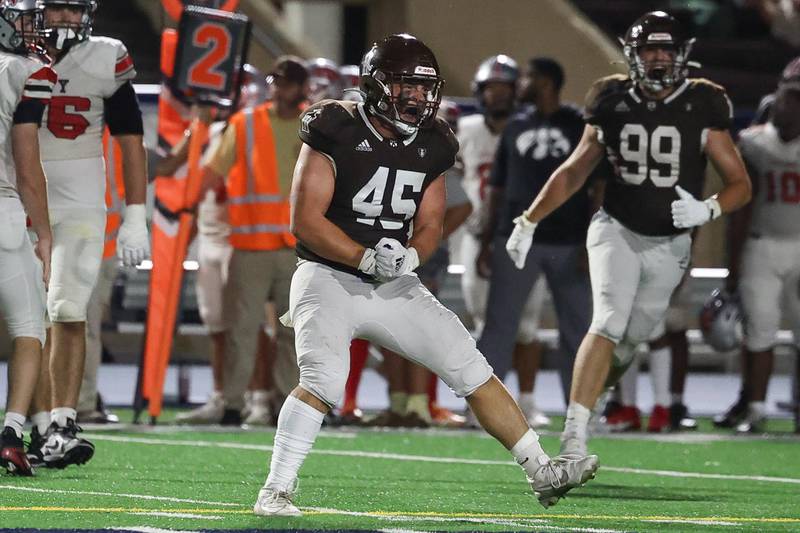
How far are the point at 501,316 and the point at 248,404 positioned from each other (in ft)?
6.55

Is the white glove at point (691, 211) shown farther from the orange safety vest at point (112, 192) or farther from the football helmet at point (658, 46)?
the orange safety vest at point (112, 192)

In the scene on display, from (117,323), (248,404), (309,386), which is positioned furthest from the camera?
(117,323)

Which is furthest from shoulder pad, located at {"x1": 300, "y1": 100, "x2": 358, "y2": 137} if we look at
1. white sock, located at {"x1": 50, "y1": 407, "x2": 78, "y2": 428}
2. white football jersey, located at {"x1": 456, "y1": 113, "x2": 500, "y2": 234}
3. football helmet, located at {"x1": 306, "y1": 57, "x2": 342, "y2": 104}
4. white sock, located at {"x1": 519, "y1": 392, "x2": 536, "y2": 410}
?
football helmet, located at {"x1": 306, "y1": 57, "x2": 342, "y2": 104}

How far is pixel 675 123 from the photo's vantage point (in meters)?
7.98

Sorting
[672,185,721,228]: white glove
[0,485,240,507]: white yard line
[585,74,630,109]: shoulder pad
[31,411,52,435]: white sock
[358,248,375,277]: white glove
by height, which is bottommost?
[31,411,52,435]: white sock

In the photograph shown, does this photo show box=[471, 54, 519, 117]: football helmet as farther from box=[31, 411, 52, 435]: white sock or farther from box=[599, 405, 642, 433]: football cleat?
box=[31, 411, 52, 435]: white sock

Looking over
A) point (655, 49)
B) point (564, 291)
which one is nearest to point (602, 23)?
point (564, 291)

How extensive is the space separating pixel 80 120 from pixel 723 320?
4.72 m

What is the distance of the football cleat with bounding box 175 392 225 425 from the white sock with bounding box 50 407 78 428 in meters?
2.72

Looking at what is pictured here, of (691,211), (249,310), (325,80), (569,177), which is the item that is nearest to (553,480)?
(691,211)

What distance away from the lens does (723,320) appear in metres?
11.3

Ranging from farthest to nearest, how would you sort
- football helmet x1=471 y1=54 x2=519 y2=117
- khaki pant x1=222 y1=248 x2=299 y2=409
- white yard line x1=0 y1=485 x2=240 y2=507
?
football helmet x1=471 y1=54 x2=519 y2=117 → khaki pant x1=222 y1=248 x2=299 y2=409 → white yard line x1=0 y1=485 x2=240 y2=507

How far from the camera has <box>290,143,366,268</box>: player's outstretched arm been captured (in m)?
6.19

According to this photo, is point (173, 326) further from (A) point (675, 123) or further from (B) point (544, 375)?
(B) point (544, 375)
